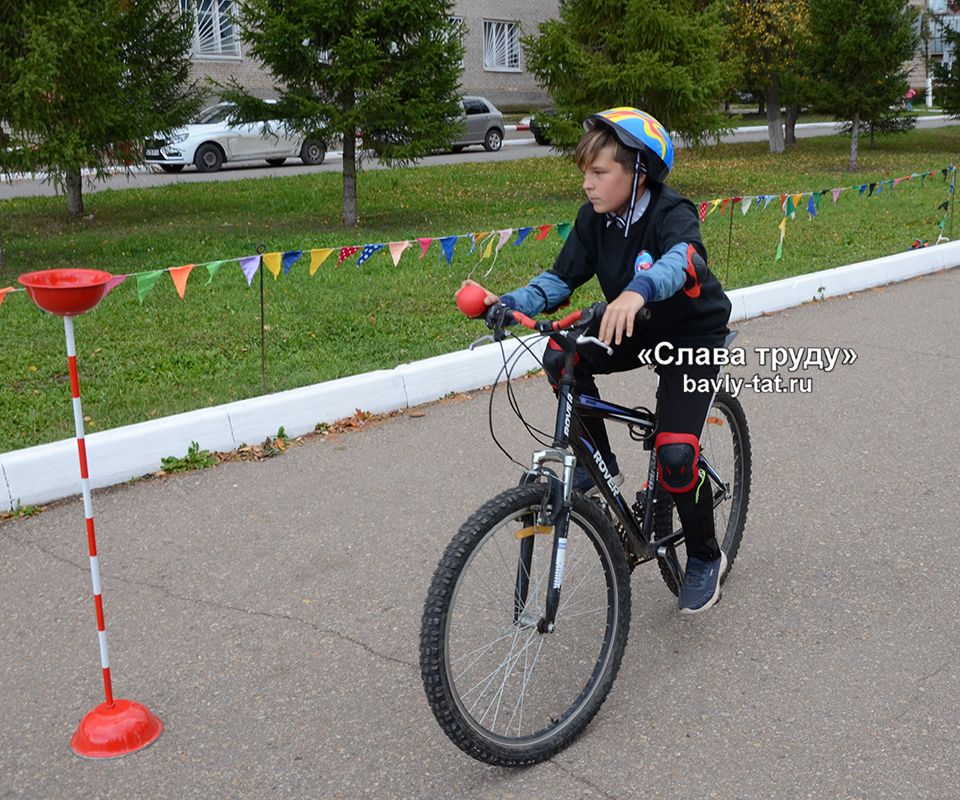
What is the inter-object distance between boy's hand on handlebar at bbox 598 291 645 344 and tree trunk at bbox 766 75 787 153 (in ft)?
90.6

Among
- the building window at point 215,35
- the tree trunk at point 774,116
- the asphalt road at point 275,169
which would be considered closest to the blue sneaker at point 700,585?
the asphalt road at point 275,169

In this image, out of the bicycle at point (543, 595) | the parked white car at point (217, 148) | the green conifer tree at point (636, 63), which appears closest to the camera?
the bicycle at point (543, 595)

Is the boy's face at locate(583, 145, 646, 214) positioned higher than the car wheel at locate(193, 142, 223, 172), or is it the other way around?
the car wheel at locate(193, 142, 223, 172)

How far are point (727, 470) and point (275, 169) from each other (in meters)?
24.4

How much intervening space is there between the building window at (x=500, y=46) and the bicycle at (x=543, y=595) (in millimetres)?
43599

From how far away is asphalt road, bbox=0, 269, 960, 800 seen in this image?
3381 millimetres

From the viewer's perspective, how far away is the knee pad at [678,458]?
369cm

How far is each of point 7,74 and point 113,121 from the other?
4.83 feet

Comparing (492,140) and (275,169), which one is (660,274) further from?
(492,140)

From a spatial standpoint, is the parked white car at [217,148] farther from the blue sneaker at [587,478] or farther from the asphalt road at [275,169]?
the blue sneaker at [587,478]

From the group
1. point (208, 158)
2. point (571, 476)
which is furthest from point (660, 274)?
point (208, 158)

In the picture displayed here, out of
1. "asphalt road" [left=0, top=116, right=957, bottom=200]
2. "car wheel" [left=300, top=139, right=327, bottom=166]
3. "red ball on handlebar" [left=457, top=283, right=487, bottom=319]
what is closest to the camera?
"red ball on handlebar" [left=457, top=283, right=487, bottom=319]

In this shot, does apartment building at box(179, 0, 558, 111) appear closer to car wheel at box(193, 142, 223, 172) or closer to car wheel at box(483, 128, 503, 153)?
car wheel at box(483, 128, 503, 153)

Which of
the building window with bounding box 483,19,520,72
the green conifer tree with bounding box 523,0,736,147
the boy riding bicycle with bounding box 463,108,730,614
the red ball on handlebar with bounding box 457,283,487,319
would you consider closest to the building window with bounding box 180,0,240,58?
the building window with bounding box 483,19,520,72
